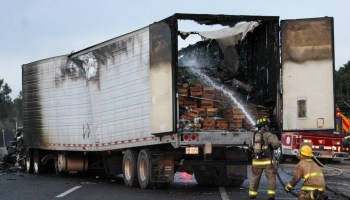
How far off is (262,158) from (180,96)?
8.81 ft

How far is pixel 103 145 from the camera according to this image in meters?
17.1

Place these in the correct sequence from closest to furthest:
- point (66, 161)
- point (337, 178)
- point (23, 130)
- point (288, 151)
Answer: point (337, 178) → point (66, 161) → point (23, 130) → point (288, 151)

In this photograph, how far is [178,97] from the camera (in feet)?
44.7

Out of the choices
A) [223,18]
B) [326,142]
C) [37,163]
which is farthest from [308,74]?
[37,163]

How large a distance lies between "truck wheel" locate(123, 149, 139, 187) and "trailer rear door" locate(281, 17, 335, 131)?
3741 millimetres

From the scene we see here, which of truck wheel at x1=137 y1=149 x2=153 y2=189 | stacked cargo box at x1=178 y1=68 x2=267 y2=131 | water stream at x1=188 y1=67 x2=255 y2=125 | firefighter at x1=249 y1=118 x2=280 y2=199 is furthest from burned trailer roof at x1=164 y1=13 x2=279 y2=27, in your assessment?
truck wheel at x1=137 y1=149 x2=153 y2=189

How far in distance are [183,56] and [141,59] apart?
140cm

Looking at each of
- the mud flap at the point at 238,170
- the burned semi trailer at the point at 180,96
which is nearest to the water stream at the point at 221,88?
the burned semi trailer at the point at 180,96

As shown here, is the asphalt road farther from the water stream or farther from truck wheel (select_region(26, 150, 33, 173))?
truck wheel (select_region(26, 150, 33, 173))

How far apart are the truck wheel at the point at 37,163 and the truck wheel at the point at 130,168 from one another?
7763 millimetres

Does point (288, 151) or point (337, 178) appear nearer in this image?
point (337, 178)

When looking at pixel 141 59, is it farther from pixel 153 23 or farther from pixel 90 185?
pixel 90 185

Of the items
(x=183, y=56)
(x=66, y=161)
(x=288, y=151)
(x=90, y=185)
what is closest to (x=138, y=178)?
(x=90, y=185)

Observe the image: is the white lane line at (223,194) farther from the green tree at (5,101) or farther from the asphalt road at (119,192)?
the green tree at (5,101)
